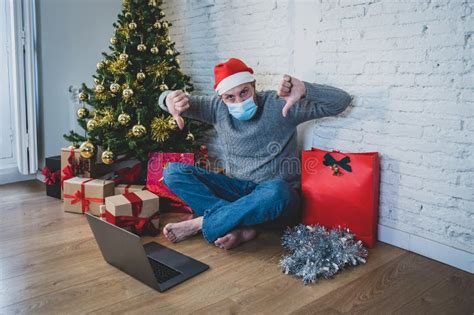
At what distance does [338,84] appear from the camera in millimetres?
2150

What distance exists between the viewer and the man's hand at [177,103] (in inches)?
86.0

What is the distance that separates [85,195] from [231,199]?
0.85m

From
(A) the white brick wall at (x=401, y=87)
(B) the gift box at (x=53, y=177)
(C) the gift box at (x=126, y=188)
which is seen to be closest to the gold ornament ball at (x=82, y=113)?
(B) the gift box at (x=53, y=177)

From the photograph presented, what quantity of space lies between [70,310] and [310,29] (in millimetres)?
1716

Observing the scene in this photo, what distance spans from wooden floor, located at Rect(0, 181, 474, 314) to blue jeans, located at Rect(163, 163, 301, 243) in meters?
0.12

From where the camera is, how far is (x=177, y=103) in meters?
2.18

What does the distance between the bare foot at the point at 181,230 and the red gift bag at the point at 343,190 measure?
1.79 feet

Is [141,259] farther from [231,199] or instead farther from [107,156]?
[107,156]

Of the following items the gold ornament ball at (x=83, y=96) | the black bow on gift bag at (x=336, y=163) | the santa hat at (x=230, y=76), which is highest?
the santa hat at (x=230, y=76)

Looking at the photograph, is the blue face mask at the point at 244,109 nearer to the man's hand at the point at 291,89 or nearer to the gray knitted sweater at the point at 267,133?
the gray knitted sweater at the point at 267,133

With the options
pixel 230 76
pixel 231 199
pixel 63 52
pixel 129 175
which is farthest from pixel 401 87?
pixel 63 52

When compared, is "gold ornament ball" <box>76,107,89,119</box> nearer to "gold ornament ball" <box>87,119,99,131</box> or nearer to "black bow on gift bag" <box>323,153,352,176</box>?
"gold ornament ball" <box>87,119,99,131</box>

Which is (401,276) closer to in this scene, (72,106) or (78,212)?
(78,212)

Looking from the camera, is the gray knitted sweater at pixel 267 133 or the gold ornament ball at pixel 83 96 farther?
the gold ornament ball at pixel 83 96
